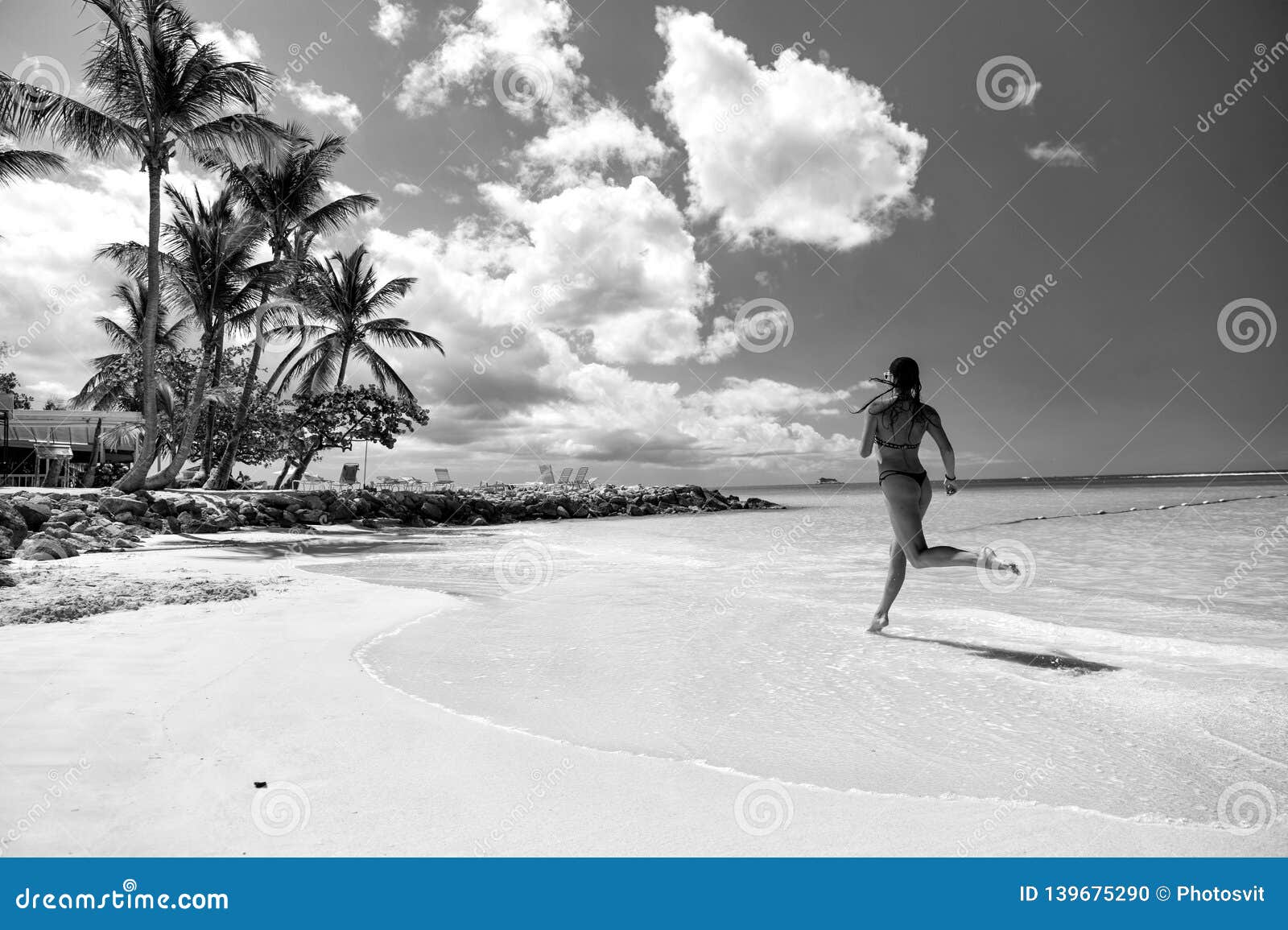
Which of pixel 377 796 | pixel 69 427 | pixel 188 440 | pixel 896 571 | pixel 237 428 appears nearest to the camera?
pixel 377 796

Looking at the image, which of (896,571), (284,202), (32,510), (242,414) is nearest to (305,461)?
(242,414)

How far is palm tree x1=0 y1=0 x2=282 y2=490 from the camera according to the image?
1365 centimetres

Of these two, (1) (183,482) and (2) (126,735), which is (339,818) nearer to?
(2) (126,735)

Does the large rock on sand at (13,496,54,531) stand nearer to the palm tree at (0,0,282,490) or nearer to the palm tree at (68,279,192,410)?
the palm tree at (0,0,282,490)

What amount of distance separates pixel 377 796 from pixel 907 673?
275 cm

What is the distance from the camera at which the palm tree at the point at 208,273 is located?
1766cm

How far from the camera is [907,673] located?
3727 millimetres

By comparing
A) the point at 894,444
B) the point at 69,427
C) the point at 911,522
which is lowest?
the point at 911,522

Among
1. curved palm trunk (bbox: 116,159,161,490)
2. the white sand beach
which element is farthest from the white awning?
the white sand beach

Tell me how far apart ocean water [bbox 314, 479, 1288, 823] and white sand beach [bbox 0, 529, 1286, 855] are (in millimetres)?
162

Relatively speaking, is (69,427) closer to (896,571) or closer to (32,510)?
(32,510)

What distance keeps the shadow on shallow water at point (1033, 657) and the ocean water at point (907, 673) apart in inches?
0.8

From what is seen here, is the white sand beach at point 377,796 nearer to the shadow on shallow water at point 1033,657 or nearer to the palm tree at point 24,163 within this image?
the shadow on shallow water at point 1033,657

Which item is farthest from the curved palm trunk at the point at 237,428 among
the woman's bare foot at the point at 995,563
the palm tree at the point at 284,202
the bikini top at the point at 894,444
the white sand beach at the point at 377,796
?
the woman's bare foot at the point at 995,563
